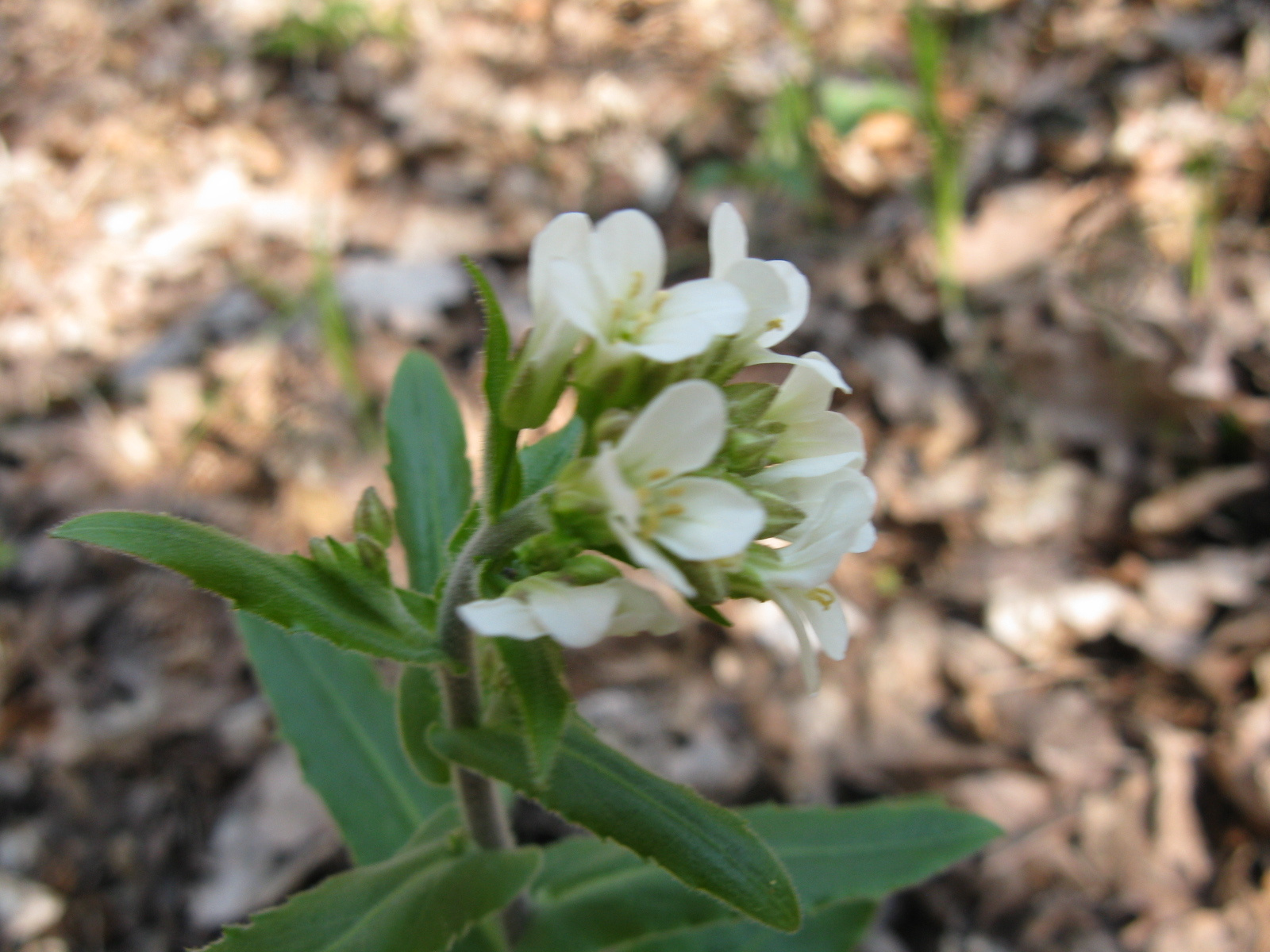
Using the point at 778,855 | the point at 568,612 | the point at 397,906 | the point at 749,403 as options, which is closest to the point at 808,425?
the point at 749,403

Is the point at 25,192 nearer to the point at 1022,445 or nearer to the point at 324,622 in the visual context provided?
the point at 324,622

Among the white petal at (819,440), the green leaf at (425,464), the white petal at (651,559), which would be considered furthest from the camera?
the green leaf at (425,464)

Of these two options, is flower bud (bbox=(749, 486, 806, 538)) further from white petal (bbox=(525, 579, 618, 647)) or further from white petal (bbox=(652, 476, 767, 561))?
white petal (bbox=(525, 579, 618, 647))

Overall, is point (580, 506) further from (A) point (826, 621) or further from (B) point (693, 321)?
(A) point (826, 621)

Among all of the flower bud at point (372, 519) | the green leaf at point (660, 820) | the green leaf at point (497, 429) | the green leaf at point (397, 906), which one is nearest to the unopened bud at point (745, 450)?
the green leaf at point (497, 429)

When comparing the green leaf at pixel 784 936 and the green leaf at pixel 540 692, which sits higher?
the green leaf at pixel 540 692

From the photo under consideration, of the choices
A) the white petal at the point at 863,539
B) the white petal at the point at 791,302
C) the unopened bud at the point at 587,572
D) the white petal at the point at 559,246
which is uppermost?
the white petal at the point at 559,246

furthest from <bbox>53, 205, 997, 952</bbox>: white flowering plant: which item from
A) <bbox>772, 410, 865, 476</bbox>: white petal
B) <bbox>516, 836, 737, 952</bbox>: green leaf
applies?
<bbox>516, 836, 737, 952</bbox>: green leaf

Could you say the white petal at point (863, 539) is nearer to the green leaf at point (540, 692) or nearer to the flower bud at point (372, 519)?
the green leaf at point (540, 692)
